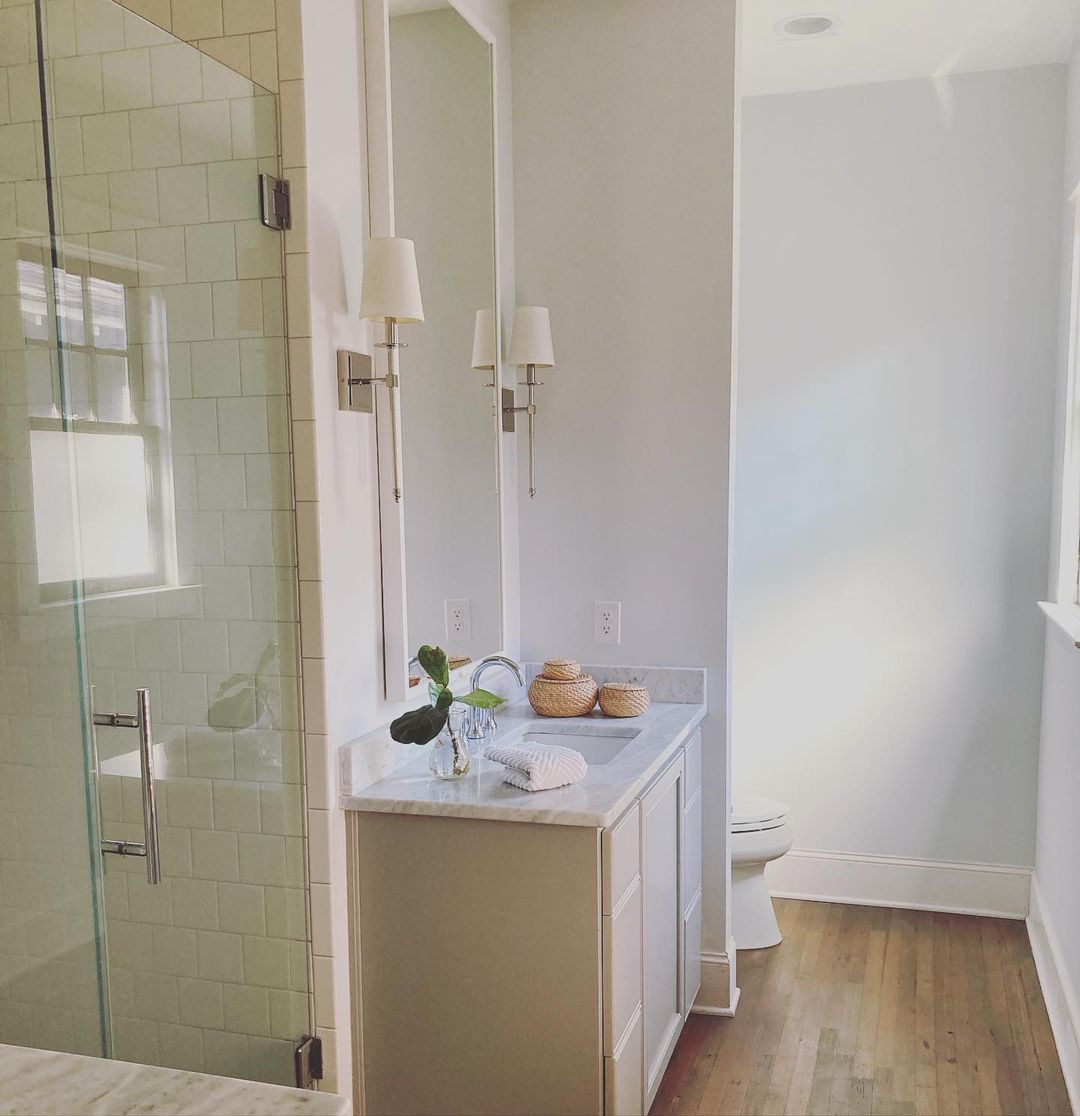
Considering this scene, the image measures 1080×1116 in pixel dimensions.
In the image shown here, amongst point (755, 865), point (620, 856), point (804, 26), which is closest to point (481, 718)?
point (620, 856)

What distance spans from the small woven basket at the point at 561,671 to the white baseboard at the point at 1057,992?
146cm

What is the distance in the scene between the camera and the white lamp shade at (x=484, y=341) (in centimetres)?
281

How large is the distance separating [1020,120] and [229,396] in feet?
9.39

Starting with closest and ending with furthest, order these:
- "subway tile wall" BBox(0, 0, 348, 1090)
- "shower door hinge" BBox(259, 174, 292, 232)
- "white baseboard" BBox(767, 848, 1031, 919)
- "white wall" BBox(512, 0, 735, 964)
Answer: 1. "subway tile wall" BBox(0, 0, 348, 1090)
2. "shower door hinge" BBox(259, 174, 292, 232)
3. "white wall" BBox(512, 0, 735, 964)
4. "white baseboard" BBox(767, 848, 1031, 919)

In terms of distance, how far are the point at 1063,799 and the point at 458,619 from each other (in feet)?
5.84

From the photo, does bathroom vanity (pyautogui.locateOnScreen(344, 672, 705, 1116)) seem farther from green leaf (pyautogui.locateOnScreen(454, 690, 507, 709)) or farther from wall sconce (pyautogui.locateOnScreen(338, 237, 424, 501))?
wall sconce (pyautogui.locateOnScreen(338, 237, 424, 501))

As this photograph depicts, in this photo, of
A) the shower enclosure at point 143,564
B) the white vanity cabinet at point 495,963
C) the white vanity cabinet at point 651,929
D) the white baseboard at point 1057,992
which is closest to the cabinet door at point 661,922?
the white vanity cabinet at point 651,929

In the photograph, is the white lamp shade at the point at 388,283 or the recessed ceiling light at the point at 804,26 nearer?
the white lamp shade at the point at 388,283

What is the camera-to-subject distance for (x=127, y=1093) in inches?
37.5

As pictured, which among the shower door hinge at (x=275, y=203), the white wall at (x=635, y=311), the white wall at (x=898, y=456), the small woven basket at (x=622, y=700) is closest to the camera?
the shower door hinge at (x=275, y=203)

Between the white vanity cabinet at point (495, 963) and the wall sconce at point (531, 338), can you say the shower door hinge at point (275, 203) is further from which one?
the white vanity cabinet at point (495, 963)

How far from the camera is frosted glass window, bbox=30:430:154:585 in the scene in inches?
61.2

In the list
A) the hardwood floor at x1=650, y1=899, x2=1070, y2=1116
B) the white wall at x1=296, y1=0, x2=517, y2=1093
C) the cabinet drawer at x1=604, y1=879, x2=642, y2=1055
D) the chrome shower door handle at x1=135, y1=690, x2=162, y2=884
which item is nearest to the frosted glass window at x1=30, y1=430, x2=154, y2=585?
the chrome shower door handle at x1=135, y1=690, x2=162, y2=884

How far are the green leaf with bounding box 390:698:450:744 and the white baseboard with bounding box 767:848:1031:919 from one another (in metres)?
2.15
